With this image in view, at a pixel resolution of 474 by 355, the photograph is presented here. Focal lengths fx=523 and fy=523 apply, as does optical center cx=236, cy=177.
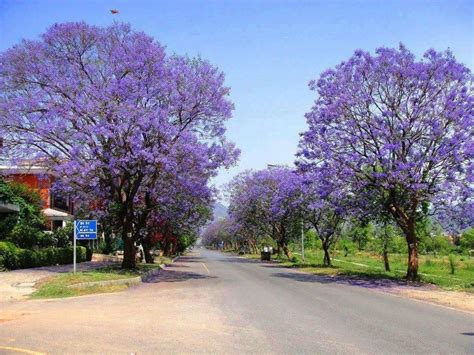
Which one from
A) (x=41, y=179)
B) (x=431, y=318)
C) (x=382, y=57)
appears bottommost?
(x=431, y=318)

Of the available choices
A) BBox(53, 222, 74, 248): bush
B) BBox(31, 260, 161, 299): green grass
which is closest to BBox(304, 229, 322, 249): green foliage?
BBox(53, 222, 74, 248): bush

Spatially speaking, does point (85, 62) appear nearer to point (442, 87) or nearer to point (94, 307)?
point (94, 307)

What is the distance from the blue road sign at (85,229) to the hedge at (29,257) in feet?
14.1

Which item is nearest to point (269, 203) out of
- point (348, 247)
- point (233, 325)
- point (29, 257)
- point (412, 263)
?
point (412, 263)

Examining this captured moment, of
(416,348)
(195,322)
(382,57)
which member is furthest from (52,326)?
(382,57)

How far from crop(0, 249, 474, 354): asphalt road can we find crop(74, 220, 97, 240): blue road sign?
6.87 m

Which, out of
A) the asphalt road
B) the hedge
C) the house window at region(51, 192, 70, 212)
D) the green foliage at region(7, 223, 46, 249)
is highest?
the house window at region(51, 192, 70, 212)

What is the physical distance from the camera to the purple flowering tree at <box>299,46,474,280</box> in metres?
23.4

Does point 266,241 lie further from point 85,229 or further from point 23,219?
point 85,229

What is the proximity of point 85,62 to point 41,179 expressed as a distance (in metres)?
6.52

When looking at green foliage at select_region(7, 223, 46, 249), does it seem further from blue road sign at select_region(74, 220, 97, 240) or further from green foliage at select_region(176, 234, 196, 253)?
green foliage at select_region(176, 234, 196, 253)

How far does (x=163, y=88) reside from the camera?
24.5 meters

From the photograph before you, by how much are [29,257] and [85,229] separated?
564cm

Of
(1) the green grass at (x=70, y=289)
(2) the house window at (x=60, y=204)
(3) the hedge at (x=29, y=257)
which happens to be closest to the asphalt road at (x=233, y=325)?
(1) the green grass at (x=70, y=289)
